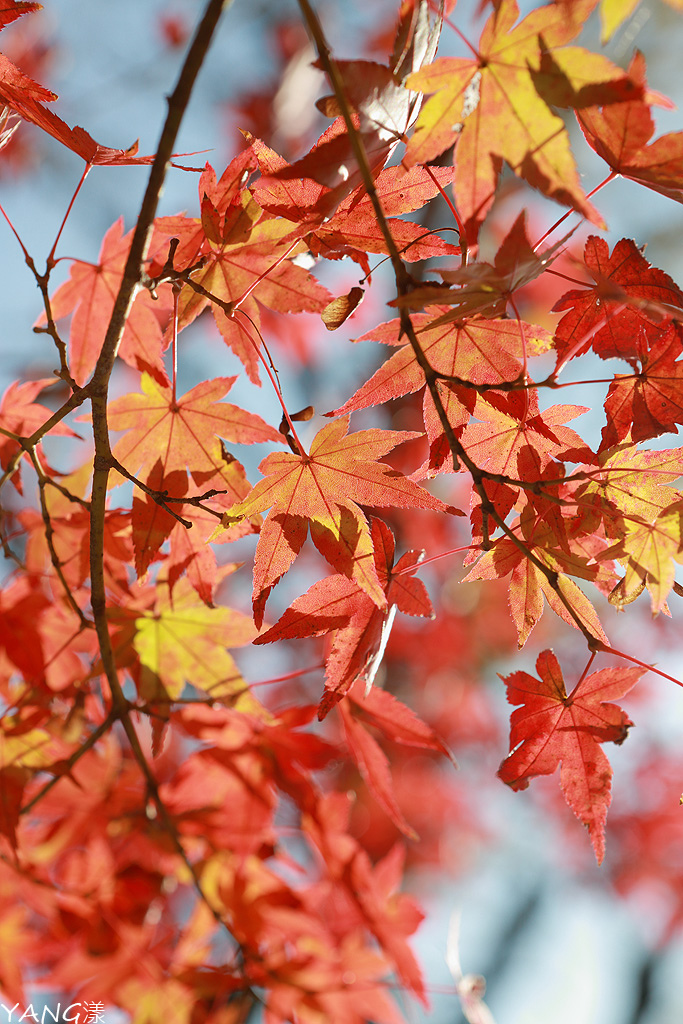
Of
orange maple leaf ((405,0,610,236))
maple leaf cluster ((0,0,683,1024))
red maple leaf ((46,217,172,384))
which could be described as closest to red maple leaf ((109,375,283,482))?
maple leaf cluster ((0,0,683,1024))

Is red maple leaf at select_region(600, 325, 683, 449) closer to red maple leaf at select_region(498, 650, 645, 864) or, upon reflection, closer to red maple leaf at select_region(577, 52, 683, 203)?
red maple leaf at select_region(577, 52, 683, 203)

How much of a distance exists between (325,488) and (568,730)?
429 millimetres

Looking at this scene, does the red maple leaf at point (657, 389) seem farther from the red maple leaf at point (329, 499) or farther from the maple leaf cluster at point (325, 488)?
the red maple leaf at point (329, 499)

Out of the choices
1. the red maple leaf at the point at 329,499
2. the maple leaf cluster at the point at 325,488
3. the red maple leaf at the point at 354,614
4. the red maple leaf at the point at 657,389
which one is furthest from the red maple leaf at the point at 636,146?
the red maple leaf at the point at 354,614

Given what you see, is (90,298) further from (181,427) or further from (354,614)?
(354,614)

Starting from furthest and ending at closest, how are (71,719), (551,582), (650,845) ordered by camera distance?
(650,845), (71,719), (551,582)

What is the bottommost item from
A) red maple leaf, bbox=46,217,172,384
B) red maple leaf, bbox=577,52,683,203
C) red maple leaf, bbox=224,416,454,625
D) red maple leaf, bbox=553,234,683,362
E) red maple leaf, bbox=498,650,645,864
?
red maple leaf, bbox=498,650,645,864

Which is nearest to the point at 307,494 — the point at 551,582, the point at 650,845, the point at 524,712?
the point at 551,582

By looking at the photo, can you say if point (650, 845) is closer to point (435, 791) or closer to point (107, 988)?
point (435, 791)

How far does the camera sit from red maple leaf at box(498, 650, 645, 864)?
2.57 feet

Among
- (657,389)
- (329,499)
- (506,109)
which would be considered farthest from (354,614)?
(506,109)

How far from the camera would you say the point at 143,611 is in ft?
3.37

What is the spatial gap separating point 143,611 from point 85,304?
478 mm

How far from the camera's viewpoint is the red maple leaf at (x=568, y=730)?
0.78 meters
